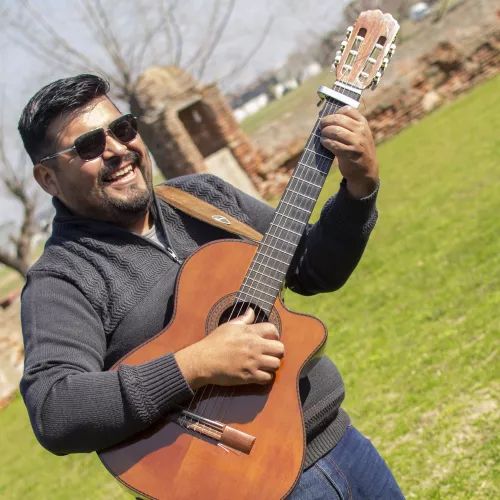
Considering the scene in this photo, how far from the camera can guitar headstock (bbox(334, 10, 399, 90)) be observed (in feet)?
6.87

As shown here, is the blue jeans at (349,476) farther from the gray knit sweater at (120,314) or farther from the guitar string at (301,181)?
the guitar string at (301,181)

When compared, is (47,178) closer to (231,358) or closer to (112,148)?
(112,148)

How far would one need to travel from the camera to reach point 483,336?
182 inches

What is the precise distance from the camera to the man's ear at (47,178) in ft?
7.20

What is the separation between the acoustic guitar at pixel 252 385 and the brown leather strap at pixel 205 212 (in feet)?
0.29

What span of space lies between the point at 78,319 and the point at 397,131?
46.0 feet

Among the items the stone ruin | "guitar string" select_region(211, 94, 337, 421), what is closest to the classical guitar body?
"guitar string" select_region(211, 94, 337, 421)

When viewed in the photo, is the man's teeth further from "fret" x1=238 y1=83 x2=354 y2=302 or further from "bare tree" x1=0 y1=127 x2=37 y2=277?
"bare tree" x1=0 y1=127 x2=37 y2=277

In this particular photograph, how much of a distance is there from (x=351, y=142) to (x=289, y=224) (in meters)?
0.37

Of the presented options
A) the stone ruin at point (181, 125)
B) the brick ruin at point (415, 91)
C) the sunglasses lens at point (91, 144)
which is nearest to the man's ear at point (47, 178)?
the sunglasses lens at point (91, 144)

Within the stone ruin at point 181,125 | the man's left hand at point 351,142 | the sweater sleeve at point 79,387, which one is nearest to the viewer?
the sweater sleeve at point 79,387

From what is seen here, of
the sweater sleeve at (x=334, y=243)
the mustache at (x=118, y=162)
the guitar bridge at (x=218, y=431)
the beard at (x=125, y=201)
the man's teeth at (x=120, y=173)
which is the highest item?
the mustache at (x=118, y=162)

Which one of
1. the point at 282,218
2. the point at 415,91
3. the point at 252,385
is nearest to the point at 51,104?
the point at 282,218

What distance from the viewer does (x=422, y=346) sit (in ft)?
16.3
